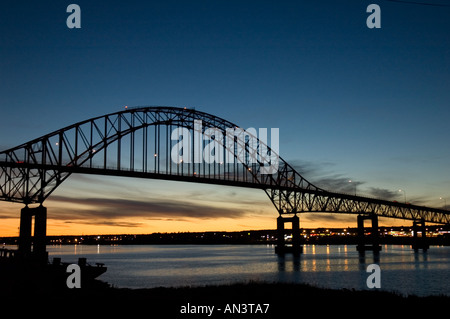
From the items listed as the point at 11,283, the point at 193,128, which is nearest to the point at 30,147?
the point at 193,128

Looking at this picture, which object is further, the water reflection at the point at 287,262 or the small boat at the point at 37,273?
the water reflection at the point at 287,262

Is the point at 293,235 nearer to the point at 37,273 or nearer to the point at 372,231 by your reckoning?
the point at 372,231

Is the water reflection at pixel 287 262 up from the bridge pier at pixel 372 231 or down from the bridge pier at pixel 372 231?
down

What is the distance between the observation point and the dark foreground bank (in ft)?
72.1

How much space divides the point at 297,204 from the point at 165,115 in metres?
48.7

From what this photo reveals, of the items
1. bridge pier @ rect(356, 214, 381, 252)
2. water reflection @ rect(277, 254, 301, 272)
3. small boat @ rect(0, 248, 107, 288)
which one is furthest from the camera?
bridge pier @ rect(356, 214, 381, 252)

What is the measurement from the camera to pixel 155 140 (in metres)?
92.5

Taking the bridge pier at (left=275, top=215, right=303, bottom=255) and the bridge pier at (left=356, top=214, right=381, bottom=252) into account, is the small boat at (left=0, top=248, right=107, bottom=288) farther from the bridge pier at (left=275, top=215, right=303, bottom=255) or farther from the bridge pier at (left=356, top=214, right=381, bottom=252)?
the bridge pier at (left=356, top=214, right=381, bottom=252)

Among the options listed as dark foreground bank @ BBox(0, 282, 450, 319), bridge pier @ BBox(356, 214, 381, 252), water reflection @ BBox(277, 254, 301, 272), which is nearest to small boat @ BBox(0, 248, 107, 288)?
dark foreground bank @ BBox(0, 282, 450, 319)
